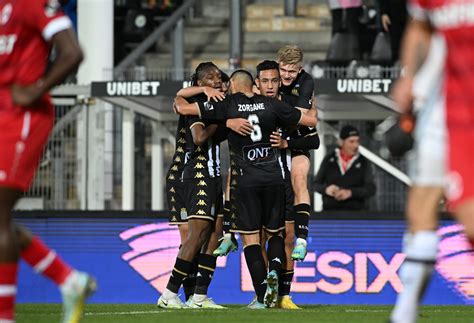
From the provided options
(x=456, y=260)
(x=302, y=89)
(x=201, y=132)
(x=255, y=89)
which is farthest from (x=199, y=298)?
(x=456, y=260)

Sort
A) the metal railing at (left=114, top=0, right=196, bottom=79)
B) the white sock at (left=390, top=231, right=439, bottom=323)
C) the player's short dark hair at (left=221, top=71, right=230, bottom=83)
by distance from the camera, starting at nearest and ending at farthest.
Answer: the white sock at (left=390, top=231, right=439, bottom=323)
the player's short dark hair at (left=221, top=71, right=230, bottom=83)
the metal railing at (left=114, top=0, right=196, bottom=79)

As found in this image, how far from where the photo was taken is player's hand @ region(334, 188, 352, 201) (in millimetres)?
17031

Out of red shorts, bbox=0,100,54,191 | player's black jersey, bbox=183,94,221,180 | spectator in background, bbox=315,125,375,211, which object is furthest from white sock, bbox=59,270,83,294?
spectator in background, bbox=315,125,375,211

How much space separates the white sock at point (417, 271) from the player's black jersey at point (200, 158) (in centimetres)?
639

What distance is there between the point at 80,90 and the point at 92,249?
9.44ft

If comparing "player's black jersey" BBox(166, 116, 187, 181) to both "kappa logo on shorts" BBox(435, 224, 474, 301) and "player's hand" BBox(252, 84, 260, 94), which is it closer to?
"player's hand" BBox(252, 84, 260, 94)

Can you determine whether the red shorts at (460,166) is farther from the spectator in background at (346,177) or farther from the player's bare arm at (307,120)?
the spectator in background at (346,177)

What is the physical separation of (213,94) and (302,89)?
0.90 m

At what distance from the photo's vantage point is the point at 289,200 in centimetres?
1334

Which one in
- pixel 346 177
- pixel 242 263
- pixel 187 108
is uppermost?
pixel 187 108

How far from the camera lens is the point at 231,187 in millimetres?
13180

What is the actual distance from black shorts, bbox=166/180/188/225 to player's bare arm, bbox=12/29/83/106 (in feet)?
18.8

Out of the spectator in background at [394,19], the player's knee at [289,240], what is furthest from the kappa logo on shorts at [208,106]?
the spectator in background at [394,19]

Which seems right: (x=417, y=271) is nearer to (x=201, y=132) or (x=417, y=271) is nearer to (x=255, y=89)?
(x=201, y=132)
